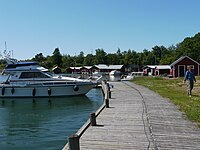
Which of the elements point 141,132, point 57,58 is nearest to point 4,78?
point 141,132

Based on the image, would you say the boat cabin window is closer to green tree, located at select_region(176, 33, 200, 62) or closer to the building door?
the building door

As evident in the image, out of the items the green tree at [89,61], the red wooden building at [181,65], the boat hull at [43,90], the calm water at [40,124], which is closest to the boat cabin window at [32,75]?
the boat hull at [43,90]

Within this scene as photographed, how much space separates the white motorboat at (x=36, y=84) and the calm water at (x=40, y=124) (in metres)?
2.58

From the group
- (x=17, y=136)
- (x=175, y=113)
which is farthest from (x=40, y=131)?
(x=175, y=113)

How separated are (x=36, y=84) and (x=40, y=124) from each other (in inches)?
573

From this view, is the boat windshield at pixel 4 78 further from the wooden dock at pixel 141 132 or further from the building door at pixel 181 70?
the building door at pixel 181 70

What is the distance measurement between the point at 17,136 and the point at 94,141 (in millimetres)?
6363

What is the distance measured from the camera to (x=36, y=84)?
32.1 m

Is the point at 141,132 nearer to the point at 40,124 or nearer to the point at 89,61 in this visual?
the point at 40,124

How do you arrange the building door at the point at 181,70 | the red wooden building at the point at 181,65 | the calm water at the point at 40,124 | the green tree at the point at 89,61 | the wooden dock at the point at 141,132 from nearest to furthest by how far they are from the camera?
the wooden dock at the point at 141,132, the calm water at the point at 40,124, the red wooden building at the point at 181,65, the building door at the point at 181,70, the green tree at the point at 89,61

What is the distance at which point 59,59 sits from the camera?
451 ft

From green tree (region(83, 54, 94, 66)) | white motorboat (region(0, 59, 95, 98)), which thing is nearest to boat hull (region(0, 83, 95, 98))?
white motorboat (region(0, 59, 95, 98))

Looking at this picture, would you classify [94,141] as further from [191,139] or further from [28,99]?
[28,99]

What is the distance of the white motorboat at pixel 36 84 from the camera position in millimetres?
32031
